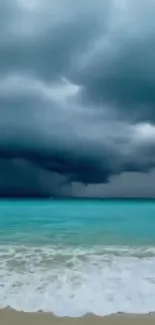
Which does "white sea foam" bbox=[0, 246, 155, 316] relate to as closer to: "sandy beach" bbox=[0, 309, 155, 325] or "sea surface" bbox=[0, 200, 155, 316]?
"sea surface" bbox=[0, 200, 155, 316]

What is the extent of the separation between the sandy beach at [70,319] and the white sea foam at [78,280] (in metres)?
0.18

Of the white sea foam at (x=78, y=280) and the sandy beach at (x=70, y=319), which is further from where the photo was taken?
A: the white sea foam at (x=78, y=280)

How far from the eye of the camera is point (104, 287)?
18.4ft

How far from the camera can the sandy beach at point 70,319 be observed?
4207 millimetres

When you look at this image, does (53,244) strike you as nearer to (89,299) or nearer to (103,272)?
(103,272)

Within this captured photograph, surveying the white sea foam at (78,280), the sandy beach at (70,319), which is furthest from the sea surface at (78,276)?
the sandy beach at (70,319)

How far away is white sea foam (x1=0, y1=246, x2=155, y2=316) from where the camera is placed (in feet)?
15.8

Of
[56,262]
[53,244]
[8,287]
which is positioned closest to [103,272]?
[56,262]

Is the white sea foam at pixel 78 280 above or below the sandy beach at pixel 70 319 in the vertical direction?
above

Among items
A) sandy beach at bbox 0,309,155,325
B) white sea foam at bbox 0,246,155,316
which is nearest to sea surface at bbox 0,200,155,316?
white sea foam at bbox 0,246,155,316

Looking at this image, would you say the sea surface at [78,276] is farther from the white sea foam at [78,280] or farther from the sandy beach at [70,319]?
the sandy beach at [70,319]

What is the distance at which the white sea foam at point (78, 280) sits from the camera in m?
4.82

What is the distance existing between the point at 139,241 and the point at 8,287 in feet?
18.3

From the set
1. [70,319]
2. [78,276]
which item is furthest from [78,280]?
[70,319]
